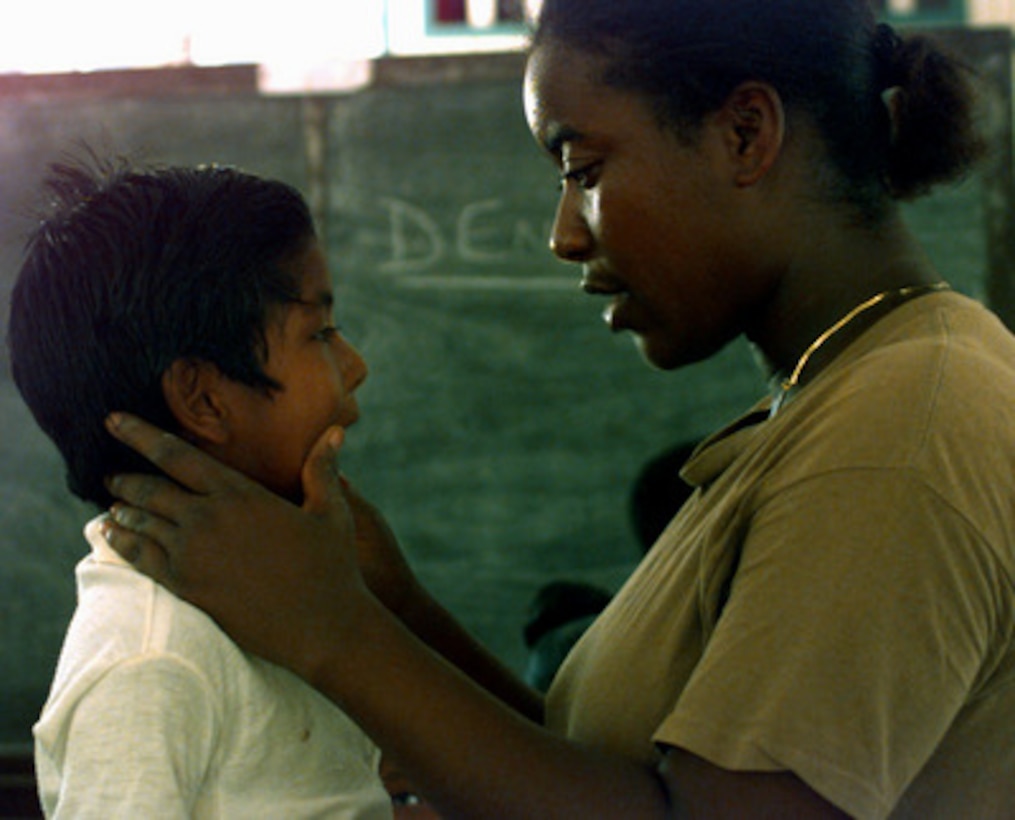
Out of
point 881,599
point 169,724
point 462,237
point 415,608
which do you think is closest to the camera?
point 881,599

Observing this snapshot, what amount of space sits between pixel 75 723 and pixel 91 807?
0.27ft

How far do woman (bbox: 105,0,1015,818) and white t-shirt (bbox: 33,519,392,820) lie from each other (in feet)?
0.25

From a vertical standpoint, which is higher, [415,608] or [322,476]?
[322,476]

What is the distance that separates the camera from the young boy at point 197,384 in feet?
4.70

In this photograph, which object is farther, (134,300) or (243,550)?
(134,300)

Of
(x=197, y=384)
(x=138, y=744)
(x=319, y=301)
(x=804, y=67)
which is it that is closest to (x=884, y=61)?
(x=804, y=67)

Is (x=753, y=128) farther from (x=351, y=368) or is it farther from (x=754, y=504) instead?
(x=351, y=368)

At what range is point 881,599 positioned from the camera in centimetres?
113

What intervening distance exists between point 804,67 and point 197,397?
2.38ft

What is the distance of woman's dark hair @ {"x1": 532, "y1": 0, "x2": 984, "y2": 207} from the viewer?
144cm

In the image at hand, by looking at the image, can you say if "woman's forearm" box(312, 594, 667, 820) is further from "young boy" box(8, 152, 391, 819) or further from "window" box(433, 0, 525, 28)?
"window" box(433, 0, 525, 28)

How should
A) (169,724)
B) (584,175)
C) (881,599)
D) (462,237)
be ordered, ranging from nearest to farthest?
(881,599) < (169,724) < (584,175) < (462,237)

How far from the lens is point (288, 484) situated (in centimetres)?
163

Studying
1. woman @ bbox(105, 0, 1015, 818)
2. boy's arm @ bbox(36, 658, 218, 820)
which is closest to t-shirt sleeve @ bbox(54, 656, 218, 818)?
boy's arm @ bbox(36, 658, 218, 820)
